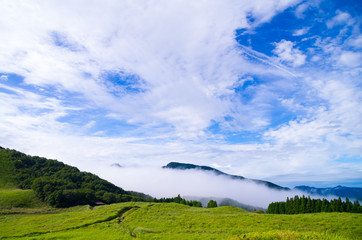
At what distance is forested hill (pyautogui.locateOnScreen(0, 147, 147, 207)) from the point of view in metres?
96.8

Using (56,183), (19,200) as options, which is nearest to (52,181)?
(56,183)

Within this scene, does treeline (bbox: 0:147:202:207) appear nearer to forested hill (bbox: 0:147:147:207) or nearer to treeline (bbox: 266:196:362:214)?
forested hill (bbox: 0:147:147:207)

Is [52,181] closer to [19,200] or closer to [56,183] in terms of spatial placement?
[56,183]

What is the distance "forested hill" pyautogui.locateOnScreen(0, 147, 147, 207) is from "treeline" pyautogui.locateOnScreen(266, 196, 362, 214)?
100286 millimetres

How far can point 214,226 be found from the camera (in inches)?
1602

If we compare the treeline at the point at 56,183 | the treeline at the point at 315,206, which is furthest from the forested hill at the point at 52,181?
the treeline at the point at 315,206

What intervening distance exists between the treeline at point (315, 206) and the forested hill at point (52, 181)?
10029 cm

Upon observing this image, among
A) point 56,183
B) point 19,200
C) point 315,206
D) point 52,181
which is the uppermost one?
point 315,206

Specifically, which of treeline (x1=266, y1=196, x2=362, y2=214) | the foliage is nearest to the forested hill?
the foliage

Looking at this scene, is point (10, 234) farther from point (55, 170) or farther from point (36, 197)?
point (55, 170)

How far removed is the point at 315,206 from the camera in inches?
3568

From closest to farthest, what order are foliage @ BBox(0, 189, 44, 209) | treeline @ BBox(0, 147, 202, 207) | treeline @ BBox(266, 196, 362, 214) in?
1. foliage @ BBox(0, 189, 44, 209)
2. treeline @ BBox(266, 196, 362, 214)
3. treeline @ BBox(0, 147, 202, 207)

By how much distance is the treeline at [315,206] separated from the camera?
267 ft

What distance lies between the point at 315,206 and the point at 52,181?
451 ft
